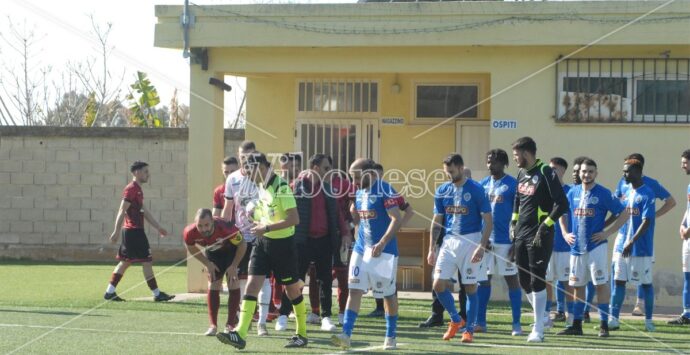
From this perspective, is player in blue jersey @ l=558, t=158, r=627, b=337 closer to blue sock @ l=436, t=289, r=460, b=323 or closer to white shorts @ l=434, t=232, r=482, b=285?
white shorts @ l=434, t=232, r=482, b=285

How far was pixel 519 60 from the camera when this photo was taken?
1595cm

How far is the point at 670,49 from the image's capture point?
51.5ft

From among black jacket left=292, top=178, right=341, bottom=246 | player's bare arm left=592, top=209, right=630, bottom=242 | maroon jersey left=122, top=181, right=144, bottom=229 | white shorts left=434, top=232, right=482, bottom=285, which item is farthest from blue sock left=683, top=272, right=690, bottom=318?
maroon jersey left=122, top=181, right=144, bottom=229

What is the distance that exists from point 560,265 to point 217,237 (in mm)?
4615

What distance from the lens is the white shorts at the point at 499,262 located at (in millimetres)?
11958

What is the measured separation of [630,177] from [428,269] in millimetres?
5119

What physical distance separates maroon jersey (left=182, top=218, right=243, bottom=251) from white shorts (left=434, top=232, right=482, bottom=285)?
7.28 feet

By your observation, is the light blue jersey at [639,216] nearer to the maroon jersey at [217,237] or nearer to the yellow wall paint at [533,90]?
the yellow wall paint at [533,90]

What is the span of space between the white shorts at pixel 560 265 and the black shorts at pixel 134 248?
19.5ft

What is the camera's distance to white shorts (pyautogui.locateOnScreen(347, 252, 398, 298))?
1067 cm

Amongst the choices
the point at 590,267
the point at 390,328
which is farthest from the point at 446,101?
the point at 390,328

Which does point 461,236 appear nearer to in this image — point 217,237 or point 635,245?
point 217,237

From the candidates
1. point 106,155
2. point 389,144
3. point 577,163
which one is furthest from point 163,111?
point 577,163

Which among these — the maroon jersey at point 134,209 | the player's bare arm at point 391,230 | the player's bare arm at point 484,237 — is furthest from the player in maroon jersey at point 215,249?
the maroon jersey at point 134,209
